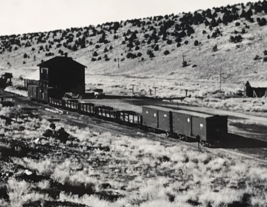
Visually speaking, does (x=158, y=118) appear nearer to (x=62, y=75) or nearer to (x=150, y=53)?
(x=62, y=75)

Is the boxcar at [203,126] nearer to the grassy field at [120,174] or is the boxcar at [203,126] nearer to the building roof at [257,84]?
the grassy field at [120,174]

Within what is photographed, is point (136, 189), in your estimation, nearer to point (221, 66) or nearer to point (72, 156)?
point (72, 156)

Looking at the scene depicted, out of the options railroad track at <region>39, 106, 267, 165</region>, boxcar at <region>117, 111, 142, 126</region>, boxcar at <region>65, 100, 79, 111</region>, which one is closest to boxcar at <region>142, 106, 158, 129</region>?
railroad track at <region>39, 106, 267, 165</region>

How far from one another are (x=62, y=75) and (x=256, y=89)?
102ft

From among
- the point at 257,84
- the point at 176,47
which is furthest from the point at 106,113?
the point at 176,47

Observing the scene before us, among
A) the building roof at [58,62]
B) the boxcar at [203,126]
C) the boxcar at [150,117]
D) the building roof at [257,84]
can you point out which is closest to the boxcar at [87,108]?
the boxcar at [150,117]

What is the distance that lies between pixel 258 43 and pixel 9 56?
3696 inches

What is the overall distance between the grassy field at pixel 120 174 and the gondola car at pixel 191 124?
5.94 ft

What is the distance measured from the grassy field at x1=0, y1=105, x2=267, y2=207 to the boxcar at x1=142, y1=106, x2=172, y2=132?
11.5 ft

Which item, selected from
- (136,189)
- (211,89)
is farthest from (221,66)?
(136,189)

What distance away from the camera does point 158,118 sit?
104ft

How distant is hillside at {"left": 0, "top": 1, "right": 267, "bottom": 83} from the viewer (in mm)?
88738

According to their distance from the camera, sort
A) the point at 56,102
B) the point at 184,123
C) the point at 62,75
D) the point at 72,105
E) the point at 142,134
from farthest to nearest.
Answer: the point at 62,75
the point at 56,102
the point at 72,105
the point at 142,134
the point at 184,123

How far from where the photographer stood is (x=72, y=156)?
75.9 feet
